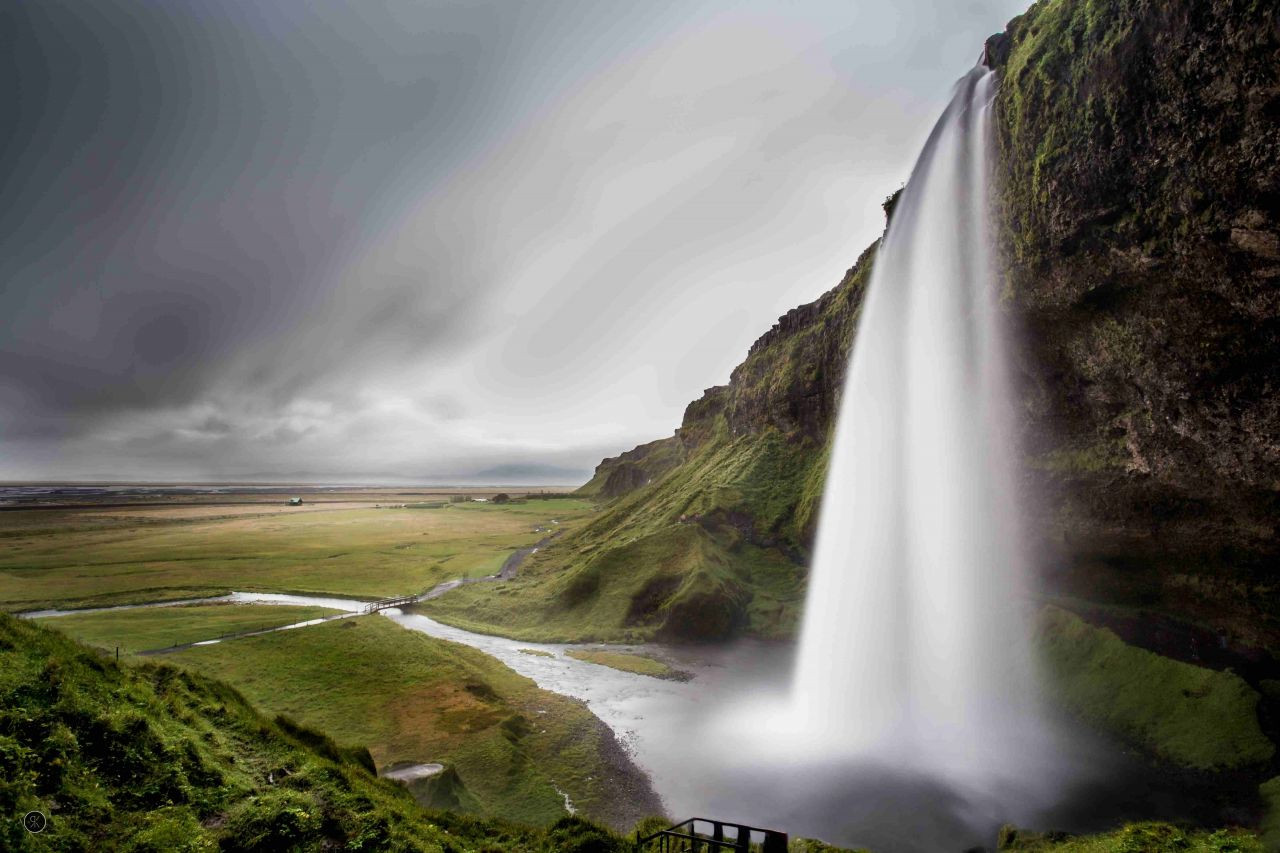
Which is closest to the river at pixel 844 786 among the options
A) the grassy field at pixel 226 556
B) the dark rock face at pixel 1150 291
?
the dark rock face at pixel 1150 291

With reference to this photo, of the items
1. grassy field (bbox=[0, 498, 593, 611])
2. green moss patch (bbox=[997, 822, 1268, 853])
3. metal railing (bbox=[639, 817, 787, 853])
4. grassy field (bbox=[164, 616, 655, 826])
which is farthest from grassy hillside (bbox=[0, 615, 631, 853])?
grassy field (bbox=[0, 498, 593, 611])

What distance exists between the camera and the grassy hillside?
977 centimetres

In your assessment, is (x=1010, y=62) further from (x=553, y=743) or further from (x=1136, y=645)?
(x=553, y=743)

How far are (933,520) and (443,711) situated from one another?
127ft

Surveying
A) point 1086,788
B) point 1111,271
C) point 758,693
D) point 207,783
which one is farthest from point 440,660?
point 1111,271

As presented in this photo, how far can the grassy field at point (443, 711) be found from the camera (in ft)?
76.4

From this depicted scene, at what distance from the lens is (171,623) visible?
49.2 m

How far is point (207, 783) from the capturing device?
12.4 m

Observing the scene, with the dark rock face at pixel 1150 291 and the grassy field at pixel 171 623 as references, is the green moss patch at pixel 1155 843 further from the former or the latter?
the grassy field at pixel 171 623

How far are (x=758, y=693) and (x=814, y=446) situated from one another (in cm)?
4841

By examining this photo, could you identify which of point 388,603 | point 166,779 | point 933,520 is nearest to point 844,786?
point 166,779

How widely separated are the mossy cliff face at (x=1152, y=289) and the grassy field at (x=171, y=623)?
67.3 meters

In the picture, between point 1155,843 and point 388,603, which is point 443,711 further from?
point 388,603

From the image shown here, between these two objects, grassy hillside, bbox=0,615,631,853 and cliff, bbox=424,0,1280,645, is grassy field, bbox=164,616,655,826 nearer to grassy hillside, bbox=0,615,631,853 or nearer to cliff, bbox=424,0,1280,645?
grassy hillside, bbox=0,615,631,853
